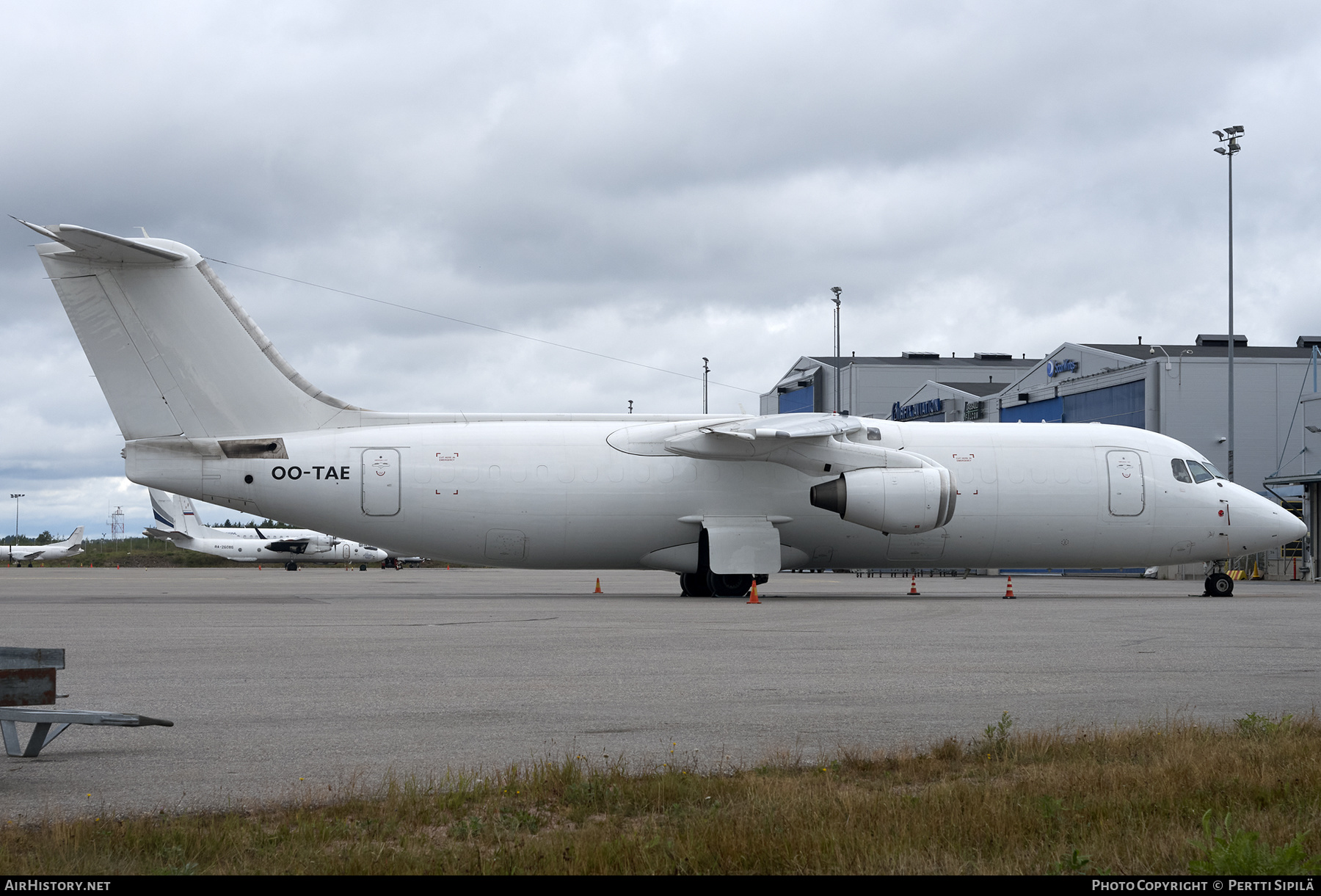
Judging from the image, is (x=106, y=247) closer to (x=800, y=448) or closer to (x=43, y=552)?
(x=800, y=448)

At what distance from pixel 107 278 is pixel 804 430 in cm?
1391

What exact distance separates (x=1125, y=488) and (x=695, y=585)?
9968 mm

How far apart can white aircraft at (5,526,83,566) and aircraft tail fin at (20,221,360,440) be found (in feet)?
220

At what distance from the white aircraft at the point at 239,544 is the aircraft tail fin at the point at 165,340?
4732 centimetres

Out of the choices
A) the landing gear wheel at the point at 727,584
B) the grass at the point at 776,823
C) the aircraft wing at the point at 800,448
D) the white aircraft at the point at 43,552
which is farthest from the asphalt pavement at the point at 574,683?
the white aircraft at the point at 43,552

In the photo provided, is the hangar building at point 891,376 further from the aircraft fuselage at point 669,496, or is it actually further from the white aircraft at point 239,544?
the aircraft fuselage at point 669,496

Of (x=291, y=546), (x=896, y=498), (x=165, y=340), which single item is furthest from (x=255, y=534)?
(x=896, y=498)

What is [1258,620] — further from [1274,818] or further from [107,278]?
[107,278]

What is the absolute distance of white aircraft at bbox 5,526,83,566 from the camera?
79188 mm

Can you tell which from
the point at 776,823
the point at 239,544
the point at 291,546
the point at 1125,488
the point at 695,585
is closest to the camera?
the point at 776,823

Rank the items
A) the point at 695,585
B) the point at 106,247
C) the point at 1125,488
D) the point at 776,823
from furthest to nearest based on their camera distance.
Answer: the point at 695,585 < the point at 1125,488 < the point at 106,247 < the point at 776,823

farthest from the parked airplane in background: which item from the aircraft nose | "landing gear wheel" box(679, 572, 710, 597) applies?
the aircraft nose

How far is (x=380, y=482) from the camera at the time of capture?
22625 millimetres

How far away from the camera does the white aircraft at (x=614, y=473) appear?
71.4 feet
